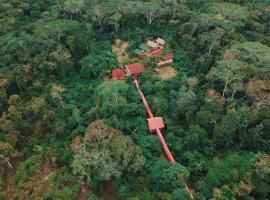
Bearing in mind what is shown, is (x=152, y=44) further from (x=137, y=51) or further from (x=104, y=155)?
(x=104, y=155)

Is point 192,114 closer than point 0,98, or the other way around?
point 192,114

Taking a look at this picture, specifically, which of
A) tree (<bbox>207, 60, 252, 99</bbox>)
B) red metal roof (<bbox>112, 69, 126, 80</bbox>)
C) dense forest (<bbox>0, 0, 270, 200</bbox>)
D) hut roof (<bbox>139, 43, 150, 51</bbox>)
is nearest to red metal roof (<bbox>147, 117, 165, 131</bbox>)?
dense forest (<bbox>0, 0, 270, 200</bbox>)

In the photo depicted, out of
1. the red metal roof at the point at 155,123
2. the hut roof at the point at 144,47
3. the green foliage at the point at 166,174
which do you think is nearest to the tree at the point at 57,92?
the red metal roof at the point at 155,123

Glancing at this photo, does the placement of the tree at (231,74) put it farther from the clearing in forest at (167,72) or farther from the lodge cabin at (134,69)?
the lodge cabin at (134,69)

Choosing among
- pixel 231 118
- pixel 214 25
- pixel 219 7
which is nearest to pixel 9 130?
pixel 231 118

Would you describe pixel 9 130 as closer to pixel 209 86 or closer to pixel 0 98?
pixel 0 98
